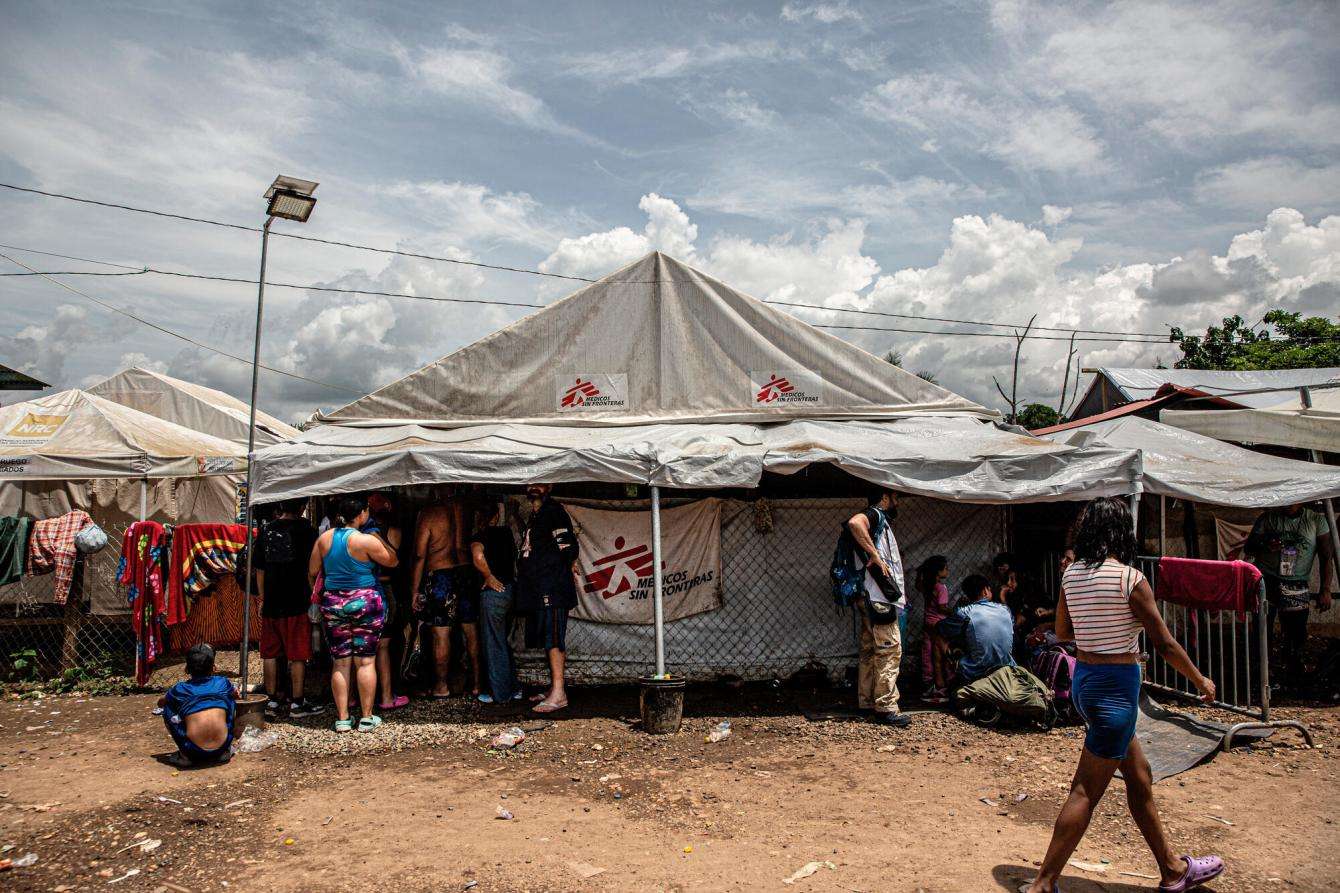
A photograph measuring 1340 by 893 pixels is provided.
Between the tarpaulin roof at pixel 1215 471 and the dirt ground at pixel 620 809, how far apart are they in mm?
2082

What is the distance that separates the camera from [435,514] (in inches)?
305

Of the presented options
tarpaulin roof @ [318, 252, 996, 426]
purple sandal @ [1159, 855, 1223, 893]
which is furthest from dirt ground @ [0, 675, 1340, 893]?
tarpaulin roof @ [318, 252, 996, 426]

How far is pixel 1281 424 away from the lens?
9969 mm

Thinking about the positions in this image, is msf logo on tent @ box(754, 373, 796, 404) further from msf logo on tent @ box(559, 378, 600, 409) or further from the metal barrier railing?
the metal barrier railing

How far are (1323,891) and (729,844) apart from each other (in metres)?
3.01

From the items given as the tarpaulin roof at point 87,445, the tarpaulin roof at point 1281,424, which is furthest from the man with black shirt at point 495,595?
the tarpaulin roof at point 1281,424

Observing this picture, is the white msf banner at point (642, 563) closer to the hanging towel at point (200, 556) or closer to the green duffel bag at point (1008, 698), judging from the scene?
the green duffel bag at point (1008, 698)

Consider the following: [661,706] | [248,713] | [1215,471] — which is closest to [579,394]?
[661,706]

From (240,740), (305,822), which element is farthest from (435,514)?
(305,822)

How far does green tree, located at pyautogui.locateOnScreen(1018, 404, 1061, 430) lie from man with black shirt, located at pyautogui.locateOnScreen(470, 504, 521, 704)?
32.1 metres

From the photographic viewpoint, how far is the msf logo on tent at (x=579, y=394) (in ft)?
30.1

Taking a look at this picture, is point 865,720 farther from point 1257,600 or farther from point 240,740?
point 240,740

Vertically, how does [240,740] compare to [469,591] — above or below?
below

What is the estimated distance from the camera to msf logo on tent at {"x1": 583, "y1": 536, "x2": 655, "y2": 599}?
8.48 meters
